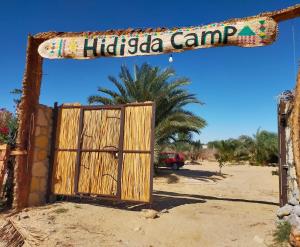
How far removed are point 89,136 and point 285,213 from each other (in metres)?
4.44

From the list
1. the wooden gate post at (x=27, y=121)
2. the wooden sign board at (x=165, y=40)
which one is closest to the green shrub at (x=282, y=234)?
the wooden sign board at (x=165, y=40)

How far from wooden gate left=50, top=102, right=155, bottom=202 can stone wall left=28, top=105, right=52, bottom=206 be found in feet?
0.53

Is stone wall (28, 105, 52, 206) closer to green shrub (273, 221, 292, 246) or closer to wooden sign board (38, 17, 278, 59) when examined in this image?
wooden sign board (38, 17, 278, 59)

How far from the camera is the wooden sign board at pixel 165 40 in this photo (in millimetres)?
6031

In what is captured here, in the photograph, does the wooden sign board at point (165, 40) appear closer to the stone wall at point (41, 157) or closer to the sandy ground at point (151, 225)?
the stone wall at point (41, 157)

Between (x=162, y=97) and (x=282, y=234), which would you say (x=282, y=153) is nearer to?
(x=282, y=234)

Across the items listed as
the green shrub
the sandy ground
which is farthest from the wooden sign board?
the sandy ground

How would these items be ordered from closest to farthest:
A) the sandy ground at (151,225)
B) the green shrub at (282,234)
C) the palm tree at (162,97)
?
the green shrub at (282,234)
the sandy ground at (151,225)
the palm tree at (162,97)

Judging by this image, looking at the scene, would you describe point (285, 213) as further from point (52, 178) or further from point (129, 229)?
point (52, 178)

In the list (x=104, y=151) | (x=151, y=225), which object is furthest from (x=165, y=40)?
(x=151, y=225)

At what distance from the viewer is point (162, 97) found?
14.4m

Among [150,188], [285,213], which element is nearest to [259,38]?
[285,213]

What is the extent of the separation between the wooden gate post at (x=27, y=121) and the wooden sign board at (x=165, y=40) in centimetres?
37

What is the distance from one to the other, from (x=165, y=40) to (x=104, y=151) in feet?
9.25
